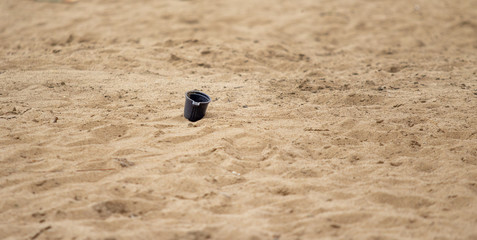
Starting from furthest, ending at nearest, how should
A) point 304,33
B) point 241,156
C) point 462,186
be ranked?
1. point 304,33
2. point 241,156
3. point 462,186

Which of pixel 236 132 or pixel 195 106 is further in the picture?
pixel 195 106

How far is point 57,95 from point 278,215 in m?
3.00

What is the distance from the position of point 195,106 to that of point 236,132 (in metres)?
0.47

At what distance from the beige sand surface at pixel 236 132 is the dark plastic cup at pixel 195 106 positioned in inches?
3.8

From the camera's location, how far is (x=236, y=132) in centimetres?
369

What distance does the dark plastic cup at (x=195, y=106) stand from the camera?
12.6 ft

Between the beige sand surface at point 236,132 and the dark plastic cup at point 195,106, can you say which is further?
the dark plastic cup at point 195,106

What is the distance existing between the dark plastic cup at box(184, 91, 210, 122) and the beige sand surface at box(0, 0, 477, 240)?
10 centimetres

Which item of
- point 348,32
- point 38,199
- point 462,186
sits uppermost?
point 348,32

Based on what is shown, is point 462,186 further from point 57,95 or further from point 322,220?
point 57,95

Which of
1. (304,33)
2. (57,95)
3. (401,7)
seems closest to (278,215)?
(57,95)

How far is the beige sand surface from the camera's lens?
2.64m

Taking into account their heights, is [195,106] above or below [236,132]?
above

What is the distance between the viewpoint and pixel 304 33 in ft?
23.5
